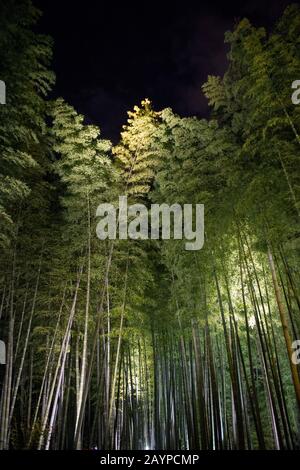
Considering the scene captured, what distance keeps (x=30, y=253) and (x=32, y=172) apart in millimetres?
1981

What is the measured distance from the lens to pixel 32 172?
6.70 meters

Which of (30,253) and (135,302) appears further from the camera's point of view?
(135,302)

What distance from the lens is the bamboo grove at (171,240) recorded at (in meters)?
4.88

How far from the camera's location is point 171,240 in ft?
24.9

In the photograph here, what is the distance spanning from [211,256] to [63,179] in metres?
3.30

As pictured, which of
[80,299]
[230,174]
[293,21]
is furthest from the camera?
[80,299]

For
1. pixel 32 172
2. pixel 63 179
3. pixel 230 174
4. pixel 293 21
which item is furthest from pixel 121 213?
pixel 293 21

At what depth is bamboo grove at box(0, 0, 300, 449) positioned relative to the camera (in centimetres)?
488
